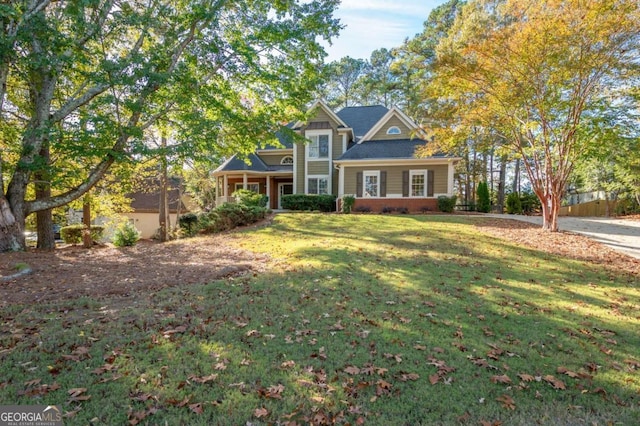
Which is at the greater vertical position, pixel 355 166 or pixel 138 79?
pixel 138 79

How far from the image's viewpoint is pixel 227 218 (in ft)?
47.1

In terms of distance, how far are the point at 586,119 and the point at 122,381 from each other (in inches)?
531

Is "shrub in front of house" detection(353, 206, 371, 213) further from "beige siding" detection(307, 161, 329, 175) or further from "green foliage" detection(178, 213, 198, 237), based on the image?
"green foliage" detection(178, 213, 198, 237)

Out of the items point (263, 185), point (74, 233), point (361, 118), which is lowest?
point (74, 233)

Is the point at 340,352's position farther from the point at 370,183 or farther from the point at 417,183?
the point at 417,183

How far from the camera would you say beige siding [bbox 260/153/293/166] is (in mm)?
23516

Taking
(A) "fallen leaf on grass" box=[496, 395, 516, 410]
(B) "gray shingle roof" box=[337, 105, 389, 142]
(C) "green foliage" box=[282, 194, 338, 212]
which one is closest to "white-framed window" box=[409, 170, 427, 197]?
(C) "green foliage" box=[282, 194, 338, 212]

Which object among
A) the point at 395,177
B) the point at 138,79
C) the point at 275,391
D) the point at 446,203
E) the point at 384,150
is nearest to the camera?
the point at 275,391

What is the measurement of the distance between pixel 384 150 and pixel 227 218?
34.8ft

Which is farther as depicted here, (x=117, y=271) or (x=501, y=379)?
(x=117, y=271)

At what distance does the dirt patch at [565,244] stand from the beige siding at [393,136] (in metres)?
8.73

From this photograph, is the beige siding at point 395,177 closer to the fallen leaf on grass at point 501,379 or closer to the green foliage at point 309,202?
the green foliage at point 309,202

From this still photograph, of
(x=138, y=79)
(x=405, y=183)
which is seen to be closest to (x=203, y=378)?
(x=138, y=79)

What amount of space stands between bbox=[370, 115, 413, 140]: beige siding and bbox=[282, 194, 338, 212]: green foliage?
209 inches
